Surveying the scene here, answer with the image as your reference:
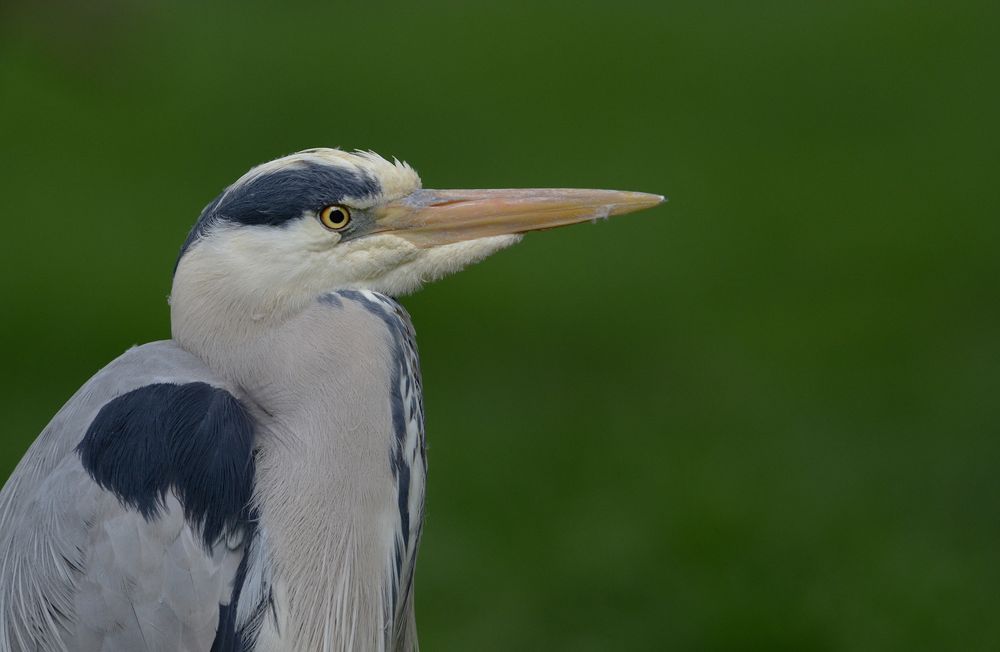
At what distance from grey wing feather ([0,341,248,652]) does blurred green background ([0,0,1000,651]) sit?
192 cm

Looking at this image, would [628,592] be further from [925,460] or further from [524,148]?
[524,148]

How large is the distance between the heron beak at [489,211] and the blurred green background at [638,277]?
1935 mm

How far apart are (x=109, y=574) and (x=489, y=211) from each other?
31.9 inches

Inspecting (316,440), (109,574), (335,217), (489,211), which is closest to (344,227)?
(335,217)

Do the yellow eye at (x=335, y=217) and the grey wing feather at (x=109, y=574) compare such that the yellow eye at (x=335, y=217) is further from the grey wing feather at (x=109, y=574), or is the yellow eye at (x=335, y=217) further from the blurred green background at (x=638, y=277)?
the blurred green background at (x=638, y=277)

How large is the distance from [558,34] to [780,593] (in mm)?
4313

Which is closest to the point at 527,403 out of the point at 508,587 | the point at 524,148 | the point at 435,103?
the point at 508,587

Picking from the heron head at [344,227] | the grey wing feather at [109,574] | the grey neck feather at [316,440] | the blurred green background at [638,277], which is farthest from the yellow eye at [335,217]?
the blurred green background at [638,277]

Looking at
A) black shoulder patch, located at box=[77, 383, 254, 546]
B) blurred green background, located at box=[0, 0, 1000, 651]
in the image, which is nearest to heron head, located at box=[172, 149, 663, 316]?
black shoulder patch, located at box=[77, 383, 254, 546]

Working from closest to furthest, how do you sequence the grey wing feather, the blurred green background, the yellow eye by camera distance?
1. the grey wing feather
2. the yellow eye
3. the blurred green background

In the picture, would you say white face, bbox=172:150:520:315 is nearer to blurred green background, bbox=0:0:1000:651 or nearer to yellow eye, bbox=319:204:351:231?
yellow eye, bbox=319:204:351:231

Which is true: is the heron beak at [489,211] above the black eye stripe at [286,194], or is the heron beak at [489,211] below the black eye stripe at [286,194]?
below

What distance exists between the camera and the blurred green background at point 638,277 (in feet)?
13.7

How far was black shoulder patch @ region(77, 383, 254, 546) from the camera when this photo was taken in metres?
2.10
